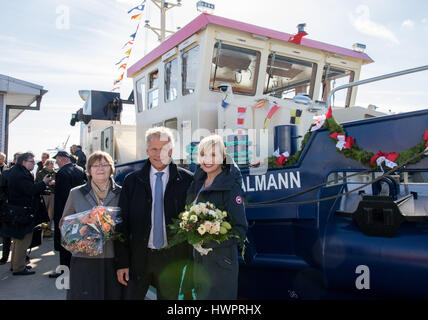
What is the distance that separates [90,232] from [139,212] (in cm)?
34

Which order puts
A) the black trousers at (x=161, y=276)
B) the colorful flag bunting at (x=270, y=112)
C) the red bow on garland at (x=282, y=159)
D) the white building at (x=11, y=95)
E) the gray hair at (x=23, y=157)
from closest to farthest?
the black trousers at (x=161, y=276) < the red bow on garland at (x=282, y=159) < the colorful flag bunting at (x=270, y=112) < the gray hair at (x=23, y=157) < the white building at (x=11, y=95)

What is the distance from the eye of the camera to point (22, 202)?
4859mm

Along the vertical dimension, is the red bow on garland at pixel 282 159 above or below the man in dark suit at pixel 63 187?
above

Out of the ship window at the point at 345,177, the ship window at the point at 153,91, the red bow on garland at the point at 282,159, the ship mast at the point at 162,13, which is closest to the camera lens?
the ship window at the point at 345,177

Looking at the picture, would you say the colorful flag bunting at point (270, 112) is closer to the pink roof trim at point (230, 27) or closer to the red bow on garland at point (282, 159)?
the pink roof trim at point (230, 27)

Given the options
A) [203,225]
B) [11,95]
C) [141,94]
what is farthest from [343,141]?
[11,95]

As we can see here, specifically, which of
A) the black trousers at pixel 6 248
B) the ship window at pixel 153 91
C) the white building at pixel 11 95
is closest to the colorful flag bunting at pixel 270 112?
the ship window at pixel 153 91

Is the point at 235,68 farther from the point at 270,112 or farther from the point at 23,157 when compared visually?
the point at 23,157

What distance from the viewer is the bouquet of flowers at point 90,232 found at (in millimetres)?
2441

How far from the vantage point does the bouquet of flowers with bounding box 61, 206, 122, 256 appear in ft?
8.01

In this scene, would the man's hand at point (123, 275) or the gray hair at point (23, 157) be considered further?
the gray hair at point (23, 157)

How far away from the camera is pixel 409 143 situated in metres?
2.65

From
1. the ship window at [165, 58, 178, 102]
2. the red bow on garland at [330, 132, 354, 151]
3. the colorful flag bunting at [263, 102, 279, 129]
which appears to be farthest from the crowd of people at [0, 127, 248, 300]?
the ship window at [165, 58, 178, 102]

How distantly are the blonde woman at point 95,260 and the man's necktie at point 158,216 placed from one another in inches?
14.1
